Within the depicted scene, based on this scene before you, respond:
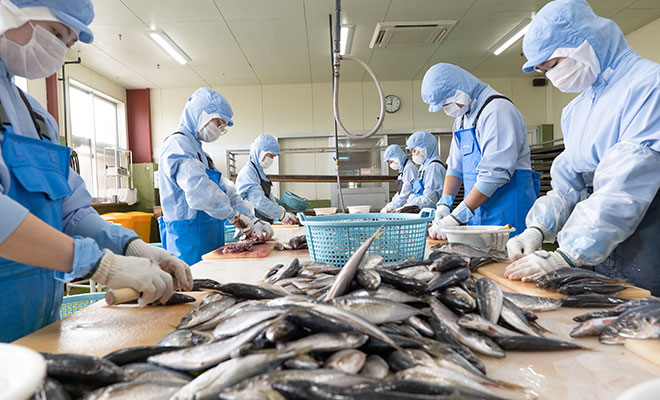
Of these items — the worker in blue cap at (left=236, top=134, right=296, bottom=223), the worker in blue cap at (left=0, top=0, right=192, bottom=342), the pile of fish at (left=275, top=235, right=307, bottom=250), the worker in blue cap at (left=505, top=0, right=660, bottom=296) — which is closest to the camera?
the worker in blue cap at (left=0, top=0, right=192, bottom=342)

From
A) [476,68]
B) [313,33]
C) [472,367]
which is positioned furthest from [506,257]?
[476,68]

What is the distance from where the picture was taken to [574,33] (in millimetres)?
2057

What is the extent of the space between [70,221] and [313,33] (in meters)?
6.14

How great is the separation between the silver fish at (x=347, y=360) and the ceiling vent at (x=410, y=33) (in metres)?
6.68

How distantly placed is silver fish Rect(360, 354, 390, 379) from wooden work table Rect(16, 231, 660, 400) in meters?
0.26

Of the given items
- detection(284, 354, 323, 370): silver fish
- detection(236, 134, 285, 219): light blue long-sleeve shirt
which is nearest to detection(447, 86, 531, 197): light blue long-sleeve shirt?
detection(284, 354, 323, 370): silver fish

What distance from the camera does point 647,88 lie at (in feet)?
5.84

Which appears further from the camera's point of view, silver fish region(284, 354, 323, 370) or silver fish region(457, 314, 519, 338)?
silver fish region(457, 314, 519, 338)

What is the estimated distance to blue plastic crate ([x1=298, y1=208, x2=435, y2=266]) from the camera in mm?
1696

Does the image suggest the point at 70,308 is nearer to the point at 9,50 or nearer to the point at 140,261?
the point at 140,261

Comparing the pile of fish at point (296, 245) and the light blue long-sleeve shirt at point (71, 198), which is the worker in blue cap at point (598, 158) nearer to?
the pile of fish at point (296, 245)

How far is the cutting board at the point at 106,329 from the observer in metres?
1.09

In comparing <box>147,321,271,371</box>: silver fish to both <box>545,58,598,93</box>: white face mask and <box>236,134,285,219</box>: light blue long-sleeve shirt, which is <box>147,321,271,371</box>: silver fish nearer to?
<box>545,58,598,93</box>: white face mask

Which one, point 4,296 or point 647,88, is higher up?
point 647,88
